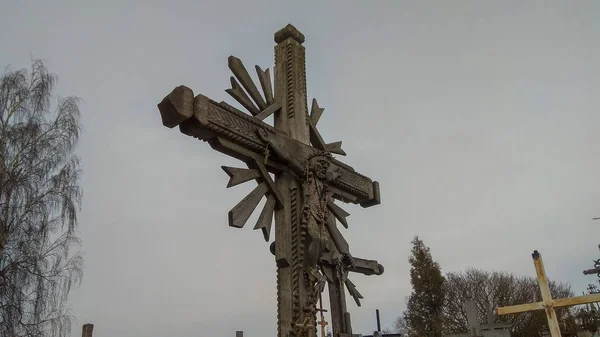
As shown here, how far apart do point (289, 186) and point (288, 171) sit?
0.14 meters

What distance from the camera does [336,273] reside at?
4680 millimetres

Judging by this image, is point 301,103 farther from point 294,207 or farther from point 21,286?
point 21,286

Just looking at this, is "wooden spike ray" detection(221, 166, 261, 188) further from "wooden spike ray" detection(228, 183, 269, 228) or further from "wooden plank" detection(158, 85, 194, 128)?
"wooden plank" detection(158, 85, 194, 128)

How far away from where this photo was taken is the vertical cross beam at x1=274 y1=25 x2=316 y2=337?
3508 millimetres

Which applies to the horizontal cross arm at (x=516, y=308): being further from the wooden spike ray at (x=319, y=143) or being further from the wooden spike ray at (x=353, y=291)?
the wooden spike ray at (x=319, y=143)

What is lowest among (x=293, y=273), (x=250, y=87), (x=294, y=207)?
(x=293, y=273)

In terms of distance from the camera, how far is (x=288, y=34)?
482cm

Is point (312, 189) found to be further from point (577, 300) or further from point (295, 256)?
point (577, 300)

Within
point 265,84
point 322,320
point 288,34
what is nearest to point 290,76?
A: point 265,84

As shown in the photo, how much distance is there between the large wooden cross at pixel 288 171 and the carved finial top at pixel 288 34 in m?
0.01

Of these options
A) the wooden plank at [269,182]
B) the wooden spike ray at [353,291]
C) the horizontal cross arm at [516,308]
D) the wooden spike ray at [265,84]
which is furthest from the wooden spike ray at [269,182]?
the horizontal cross arm at [516,308]

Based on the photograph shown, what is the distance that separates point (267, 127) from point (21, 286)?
8.78m

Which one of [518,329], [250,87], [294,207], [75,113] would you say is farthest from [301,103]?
[518,329]

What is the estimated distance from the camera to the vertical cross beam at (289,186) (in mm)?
3508
